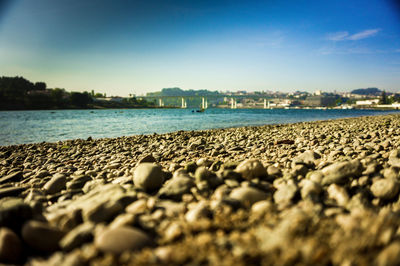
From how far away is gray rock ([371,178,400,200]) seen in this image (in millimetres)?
2268

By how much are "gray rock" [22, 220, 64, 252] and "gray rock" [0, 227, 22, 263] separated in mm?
69

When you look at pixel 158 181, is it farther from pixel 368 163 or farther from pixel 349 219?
pixel 368 163

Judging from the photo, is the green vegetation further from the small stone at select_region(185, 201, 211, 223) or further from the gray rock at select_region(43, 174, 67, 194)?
the small stone at select_region(185, 201, 211, 223)

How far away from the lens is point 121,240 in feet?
4.80

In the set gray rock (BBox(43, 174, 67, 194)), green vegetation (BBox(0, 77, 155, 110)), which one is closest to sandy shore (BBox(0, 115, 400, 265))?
gray rock (BBox(43, 174, 67, 194))

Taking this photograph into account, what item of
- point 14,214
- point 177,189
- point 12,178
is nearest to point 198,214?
point 177,189

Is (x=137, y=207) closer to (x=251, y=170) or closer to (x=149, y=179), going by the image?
(x=149, y=179)

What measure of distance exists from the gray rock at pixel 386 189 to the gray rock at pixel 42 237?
3.09 meters

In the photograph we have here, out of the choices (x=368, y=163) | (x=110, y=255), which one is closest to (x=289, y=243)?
(x=110, y=255)

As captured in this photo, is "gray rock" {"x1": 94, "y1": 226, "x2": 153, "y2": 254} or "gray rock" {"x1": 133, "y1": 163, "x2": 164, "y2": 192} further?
"gray rock" {"x1": 133, "y1": 163, "x2": 164, "y2": 192}

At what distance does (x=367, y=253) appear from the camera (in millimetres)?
1235

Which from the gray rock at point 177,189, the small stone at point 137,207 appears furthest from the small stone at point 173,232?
the gray rock at point 177,189

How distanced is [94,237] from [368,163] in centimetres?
348

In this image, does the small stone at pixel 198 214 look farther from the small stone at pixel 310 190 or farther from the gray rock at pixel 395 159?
the gray rock at pixel 395 159
